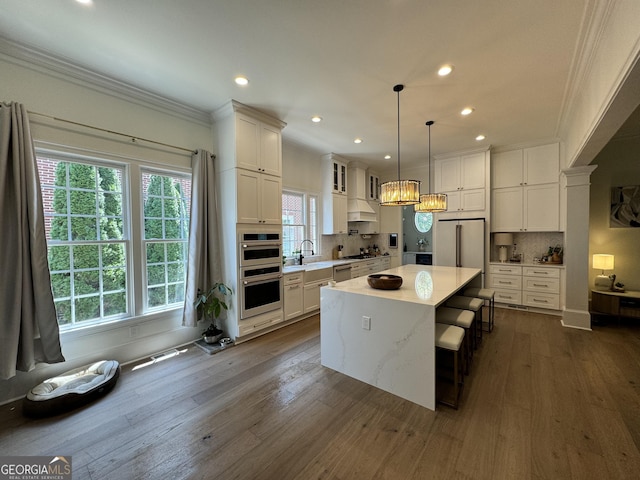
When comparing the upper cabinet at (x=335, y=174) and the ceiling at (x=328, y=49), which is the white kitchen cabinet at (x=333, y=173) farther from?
the ceiling at (x=328, y=49)

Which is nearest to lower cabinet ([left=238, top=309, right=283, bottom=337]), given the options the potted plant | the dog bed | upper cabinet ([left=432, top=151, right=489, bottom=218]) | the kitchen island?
the potted plant

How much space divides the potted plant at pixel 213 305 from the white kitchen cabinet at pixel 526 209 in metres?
4.97

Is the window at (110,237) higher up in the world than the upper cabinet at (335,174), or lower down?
lower down

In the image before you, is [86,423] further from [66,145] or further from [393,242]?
[393,242]

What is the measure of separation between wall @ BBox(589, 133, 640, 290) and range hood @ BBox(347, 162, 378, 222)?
12.8 ft

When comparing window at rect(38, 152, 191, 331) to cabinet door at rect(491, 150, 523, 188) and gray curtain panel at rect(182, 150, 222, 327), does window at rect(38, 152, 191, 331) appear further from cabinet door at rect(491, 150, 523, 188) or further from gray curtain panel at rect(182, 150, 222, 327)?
cabinet door at rect(491, 150, 523, 188)

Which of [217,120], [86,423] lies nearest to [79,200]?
[217,120]

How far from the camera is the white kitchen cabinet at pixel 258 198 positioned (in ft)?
11.0

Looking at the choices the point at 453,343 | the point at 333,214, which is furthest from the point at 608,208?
the point at 333,214

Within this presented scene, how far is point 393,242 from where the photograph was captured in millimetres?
6613

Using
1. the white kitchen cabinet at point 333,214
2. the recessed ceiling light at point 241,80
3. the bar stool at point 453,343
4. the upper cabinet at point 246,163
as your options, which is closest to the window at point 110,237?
the upper cabinet at point 246,163

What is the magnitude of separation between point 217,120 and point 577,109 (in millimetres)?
4520

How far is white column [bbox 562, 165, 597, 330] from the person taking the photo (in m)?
3.78

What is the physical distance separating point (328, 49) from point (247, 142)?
1.58 metres
